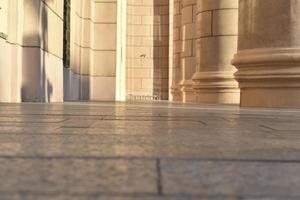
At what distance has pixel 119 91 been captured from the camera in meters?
19.4

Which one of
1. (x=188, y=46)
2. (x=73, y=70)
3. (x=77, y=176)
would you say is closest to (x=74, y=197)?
(x=77, y=176)

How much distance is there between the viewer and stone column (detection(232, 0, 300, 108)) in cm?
869

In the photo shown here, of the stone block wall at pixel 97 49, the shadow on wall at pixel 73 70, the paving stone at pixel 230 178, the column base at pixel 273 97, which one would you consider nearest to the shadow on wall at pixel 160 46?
the stone block wall at pixel 97 49

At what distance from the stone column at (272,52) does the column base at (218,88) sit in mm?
5650

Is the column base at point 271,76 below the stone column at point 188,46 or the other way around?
below

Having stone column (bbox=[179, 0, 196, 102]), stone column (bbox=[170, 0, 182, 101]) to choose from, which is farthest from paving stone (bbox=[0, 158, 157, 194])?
stone column (bbox=[170, 0, 182, 101])

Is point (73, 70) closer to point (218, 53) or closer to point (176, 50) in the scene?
point (218, 53)

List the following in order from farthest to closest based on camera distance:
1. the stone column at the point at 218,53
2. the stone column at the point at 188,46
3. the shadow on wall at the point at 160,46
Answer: the shadow on wall at the point at 160,46 → the stone column at the point at 188,46 → the stone column at the point at 218,53

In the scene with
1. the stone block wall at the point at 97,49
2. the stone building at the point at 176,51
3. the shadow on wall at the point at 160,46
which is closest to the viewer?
the stone building at the point at 176,51

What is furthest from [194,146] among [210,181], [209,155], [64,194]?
[64,194]

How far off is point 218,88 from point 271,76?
649 cm

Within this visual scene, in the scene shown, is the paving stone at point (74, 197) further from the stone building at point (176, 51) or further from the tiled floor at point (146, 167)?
the stone building at point (176, 51)

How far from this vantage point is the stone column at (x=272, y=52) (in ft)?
28.5

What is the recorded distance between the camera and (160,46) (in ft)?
106
